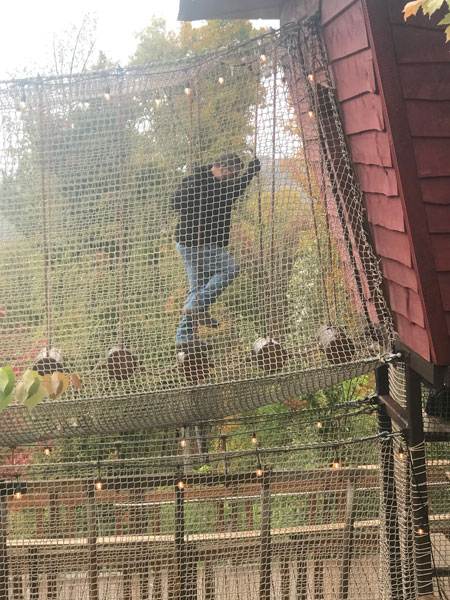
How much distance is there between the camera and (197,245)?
2.30 m

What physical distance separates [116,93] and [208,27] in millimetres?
6544

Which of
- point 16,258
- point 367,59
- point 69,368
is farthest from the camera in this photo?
point 16,258

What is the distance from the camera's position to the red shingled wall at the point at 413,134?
5.62ft

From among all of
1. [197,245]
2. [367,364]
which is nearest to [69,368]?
[197,245]

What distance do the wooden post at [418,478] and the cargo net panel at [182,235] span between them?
0.17 metres

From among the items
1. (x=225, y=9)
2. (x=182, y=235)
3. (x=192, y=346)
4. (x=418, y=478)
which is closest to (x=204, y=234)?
(x=182, y=235)

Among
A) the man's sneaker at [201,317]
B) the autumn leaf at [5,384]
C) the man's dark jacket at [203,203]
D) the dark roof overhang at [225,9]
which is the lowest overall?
the autumn leaf at [5,384]

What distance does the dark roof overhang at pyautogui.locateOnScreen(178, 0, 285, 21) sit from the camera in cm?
254

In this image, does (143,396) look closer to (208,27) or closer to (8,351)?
(8,351)

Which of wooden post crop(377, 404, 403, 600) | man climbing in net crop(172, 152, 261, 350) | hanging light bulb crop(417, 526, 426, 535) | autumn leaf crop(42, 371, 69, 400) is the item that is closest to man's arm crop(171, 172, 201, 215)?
man climbing in net crop(172, 152, 261, 350)

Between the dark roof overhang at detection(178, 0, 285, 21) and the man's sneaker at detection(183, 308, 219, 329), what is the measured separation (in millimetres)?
1271

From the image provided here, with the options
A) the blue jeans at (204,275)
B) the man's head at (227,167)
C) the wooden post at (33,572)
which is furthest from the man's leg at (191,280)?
the wooden post at (33,572)

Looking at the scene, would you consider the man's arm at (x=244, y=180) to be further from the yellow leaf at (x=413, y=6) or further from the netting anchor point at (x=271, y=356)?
the yellow leaf at (x=413, y=6)

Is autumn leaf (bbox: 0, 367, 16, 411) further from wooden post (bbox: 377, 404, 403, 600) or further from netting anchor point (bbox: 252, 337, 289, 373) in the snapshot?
wooden post (bbox: 377, 404, 403, 600)
